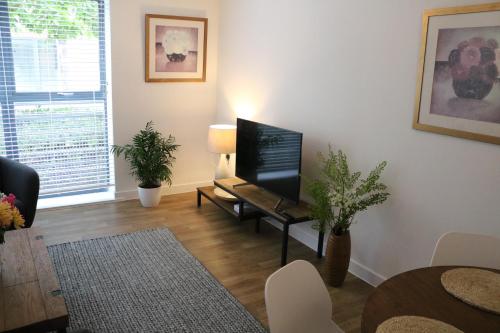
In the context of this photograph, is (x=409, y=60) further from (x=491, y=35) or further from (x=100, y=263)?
(x=100, y=263)

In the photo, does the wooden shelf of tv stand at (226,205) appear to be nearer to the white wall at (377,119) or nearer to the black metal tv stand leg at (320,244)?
the white wall at (377,119)

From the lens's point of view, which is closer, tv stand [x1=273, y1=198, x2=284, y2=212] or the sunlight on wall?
tv stand [x1=273, y1=198, x2=284, y2=212]

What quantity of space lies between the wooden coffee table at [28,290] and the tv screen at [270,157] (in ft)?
5.85

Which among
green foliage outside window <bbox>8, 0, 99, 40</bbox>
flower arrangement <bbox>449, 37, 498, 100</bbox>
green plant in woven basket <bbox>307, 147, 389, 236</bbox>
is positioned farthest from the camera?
green foliage outside window <bbox>8, 0, 99, 40</bbox>

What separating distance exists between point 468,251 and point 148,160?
308 cm

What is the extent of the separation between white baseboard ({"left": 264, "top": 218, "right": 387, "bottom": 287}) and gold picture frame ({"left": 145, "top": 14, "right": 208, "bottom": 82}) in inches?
71.7

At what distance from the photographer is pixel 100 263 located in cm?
330

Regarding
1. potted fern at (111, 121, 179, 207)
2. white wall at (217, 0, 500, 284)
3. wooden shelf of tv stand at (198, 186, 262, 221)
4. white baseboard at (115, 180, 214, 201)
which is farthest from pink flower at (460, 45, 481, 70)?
white baseboard at (115, 180, 214, 201)

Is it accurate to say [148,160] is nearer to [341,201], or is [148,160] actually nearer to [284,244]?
[284,244]

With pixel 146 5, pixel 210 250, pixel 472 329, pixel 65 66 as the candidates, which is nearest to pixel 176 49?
pixel 146 5

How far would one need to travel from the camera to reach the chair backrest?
205cm

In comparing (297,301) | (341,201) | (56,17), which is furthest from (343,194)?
(56,17)

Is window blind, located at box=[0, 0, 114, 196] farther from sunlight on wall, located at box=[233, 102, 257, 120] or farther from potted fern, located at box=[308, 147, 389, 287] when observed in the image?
potted fern, located at box=[308, 147, 389, 287]

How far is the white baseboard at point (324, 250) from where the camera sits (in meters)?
3.15
